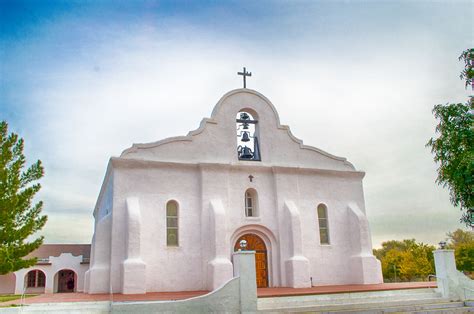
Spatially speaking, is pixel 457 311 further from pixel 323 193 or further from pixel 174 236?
pixel 174 236

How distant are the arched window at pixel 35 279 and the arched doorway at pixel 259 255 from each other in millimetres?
24303

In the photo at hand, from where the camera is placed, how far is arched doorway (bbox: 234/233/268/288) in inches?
765

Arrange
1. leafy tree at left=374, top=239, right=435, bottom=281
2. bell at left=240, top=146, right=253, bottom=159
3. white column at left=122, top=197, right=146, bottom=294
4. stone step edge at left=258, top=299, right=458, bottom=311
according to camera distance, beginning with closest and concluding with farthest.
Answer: stone step edge at left=258, top=299, right=458, bottom=311, white column at left=122, top=197, right=146, bottom=294, bell at left=240, top=146, right=253, bottom=159, leafy tree at left=374, top=239, right=435, bottom=281

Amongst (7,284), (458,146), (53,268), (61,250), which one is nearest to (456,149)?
(458,146)

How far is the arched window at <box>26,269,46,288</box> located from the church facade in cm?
1944

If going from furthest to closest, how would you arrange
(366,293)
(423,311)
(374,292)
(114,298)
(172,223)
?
1. (172,223)
2. (374,292)
3. (366,293)
4. (114,298)
5. (423,311)

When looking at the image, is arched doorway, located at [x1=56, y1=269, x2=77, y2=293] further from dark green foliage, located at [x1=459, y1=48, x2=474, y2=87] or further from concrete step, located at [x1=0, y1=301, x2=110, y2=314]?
dark green foliage, located at [x1=459, y1=48, x2=474, y2=87]

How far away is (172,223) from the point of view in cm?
1875

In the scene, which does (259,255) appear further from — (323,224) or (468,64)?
(468,64)

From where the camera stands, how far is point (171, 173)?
1911 cm

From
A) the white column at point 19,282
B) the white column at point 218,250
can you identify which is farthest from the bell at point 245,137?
the white column at point 19,282

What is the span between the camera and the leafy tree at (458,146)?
12180 mm

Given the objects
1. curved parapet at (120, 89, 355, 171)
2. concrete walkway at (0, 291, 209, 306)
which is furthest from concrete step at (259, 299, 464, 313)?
curved parapet at (120, 89, 355, 171)

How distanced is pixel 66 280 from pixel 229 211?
2357 centimetres
